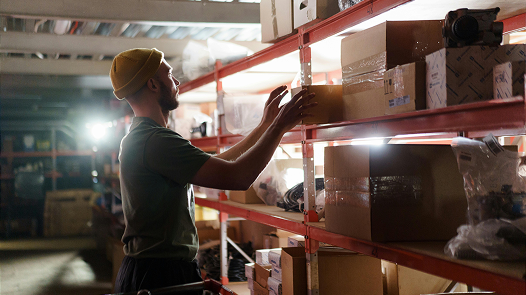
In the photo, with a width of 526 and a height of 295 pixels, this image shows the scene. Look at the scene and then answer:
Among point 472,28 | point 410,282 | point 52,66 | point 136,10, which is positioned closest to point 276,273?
point 410,282

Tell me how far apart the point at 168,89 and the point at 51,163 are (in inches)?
380

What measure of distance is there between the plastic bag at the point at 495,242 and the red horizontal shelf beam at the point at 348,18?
954mm

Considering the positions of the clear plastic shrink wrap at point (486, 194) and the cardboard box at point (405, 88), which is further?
the cardboard box at point (405, 88)

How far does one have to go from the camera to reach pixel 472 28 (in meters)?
1.57

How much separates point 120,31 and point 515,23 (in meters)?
4.83

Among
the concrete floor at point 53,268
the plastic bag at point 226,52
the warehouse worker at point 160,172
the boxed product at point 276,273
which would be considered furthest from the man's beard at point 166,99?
the concrete floor at point 53,268

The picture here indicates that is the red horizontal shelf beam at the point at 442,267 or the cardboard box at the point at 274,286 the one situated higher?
the red horizontal shelf beam at the point at 442,267

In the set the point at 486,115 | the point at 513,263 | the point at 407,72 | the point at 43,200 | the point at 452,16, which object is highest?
the point at 452,16

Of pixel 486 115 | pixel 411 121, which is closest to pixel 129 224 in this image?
pixel 411 121

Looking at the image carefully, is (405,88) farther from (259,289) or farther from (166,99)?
(259,289)

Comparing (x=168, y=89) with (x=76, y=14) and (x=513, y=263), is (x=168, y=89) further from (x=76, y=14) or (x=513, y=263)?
(x=76, y=14)

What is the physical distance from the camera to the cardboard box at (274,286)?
9.26 feet

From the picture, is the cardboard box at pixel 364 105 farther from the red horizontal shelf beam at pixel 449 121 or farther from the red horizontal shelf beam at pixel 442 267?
the red horizontal shelf beam at pixel 442 267

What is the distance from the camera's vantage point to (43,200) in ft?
33.8
